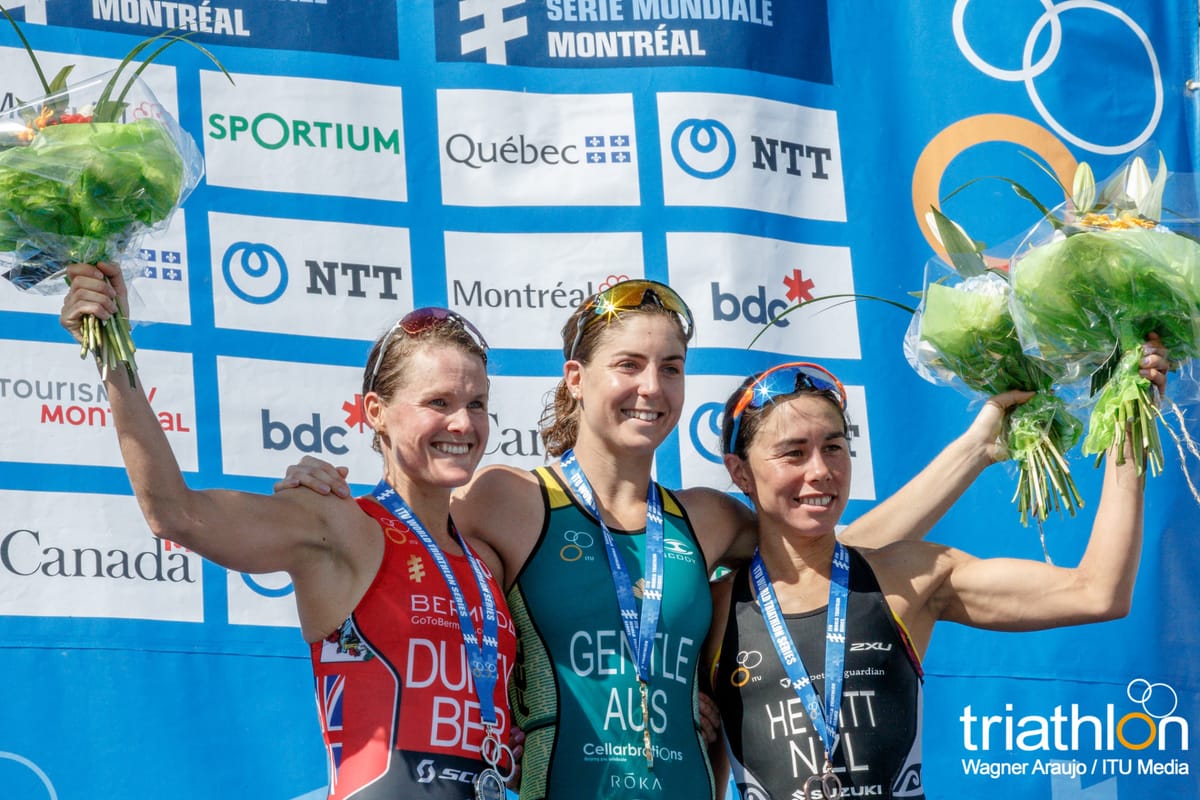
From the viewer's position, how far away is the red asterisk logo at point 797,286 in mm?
5055

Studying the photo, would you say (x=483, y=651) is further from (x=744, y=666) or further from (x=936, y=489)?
(x=936, y=489)

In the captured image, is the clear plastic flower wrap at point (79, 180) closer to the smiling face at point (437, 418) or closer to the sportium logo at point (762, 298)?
the smiling face at point (437, 418)

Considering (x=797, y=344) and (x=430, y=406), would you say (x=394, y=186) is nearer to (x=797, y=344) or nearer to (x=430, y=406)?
(x=797, y=344)

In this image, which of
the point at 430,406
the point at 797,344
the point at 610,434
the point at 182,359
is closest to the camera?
the point at 430,406

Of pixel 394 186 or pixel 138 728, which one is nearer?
pixel 138 728

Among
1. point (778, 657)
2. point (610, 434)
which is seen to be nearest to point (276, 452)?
point (610, 434)

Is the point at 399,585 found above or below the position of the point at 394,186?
below

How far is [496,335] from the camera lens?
193 inches

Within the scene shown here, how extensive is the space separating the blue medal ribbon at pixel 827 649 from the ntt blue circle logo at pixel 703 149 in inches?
72.7

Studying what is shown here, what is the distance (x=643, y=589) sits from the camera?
3449 mm

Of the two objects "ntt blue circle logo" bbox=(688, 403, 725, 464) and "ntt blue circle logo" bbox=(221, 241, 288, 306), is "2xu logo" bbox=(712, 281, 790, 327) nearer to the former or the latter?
"ntt blue circle logo" bbox=(688, 403, 725, 464)

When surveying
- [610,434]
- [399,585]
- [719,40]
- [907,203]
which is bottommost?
[399,585]

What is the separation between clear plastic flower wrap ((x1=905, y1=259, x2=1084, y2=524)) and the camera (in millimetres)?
3453

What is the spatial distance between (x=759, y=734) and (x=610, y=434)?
28.6 inches
